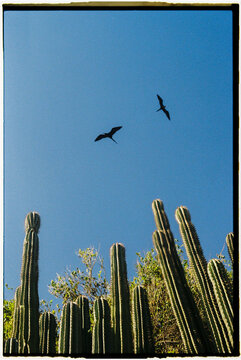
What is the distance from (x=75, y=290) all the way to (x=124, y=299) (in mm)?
4055

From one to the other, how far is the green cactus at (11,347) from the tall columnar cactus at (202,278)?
203 cm

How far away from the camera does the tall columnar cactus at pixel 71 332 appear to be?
3.61 m

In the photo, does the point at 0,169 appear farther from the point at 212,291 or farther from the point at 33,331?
the point at 212,291

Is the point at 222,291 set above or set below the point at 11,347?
above

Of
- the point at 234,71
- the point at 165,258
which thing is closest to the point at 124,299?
the point at 165,258

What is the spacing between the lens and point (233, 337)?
3.54 m

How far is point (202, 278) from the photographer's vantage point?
4.15 m

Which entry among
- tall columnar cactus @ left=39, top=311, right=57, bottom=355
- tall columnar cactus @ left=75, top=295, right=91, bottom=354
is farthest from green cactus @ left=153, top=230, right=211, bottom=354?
tall columnar cactus @ left=39, top=311, right=57, bottom=355

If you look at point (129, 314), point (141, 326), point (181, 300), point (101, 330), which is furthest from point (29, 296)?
point (181, 300)

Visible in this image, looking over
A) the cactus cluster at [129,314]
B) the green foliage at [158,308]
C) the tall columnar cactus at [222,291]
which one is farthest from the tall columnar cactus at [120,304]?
the green foliage at [158,308]

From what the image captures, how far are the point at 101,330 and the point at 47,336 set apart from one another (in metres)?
0.64

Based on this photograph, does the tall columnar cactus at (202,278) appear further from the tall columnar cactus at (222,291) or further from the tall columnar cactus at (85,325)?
the tall columnar cactus at (85,325)

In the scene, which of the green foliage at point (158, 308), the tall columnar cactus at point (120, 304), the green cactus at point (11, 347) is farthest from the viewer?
the green foliage at point (158, 308)

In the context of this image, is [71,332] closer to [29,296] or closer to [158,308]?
[29,296]
